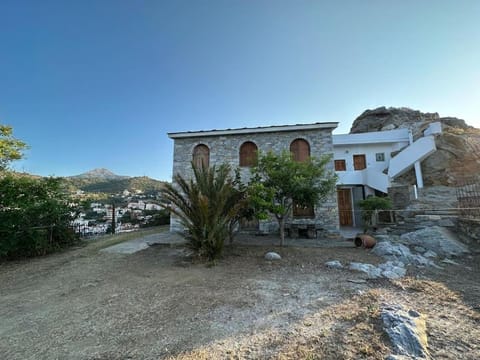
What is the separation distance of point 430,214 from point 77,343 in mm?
10924

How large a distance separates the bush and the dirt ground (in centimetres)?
98

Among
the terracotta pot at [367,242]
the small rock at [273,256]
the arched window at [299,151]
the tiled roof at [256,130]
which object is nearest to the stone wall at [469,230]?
the terracotta pot at [367,242]

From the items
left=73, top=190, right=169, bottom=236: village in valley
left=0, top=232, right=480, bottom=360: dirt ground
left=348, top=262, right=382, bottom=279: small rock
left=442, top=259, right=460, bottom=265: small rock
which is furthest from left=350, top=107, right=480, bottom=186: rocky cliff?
left=73, top=190, right=169, bottom=236: village in valley

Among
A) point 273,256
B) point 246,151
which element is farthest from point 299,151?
point 273,256

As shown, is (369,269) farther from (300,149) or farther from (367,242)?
(300,149)

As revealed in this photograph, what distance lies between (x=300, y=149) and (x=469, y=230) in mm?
6540

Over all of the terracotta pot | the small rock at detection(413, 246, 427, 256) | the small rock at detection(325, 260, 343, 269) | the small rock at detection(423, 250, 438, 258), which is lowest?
the small rock at detection(325, 260, 343, 269)

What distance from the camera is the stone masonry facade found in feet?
30.8

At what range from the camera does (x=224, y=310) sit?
2857 mm

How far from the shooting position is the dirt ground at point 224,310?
6.73ft

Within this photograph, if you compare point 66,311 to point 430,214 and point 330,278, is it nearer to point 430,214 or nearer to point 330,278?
point 330,278

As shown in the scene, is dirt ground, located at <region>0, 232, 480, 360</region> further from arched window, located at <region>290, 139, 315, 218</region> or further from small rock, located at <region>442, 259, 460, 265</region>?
arched window, located at <region>290, 139, 315, 218</region>

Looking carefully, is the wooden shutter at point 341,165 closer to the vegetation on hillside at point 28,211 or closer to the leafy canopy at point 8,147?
the vegetation on hillside at point 28,211

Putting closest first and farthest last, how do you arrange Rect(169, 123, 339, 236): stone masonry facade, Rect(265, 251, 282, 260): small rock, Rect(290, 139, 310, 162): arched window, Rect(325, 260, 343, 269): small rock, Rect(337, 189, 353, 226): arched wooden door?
1. Rect(325, 260, 343, 269): small rock
2. Rect(265, 251, 282, 260): small rock
3. Rect(169, 123, 339, 236): stone masonry facade
4. Rect(290, 139, 310, 162): arched window
5. Rect(337, 189, 353, 226): arched wooden door
